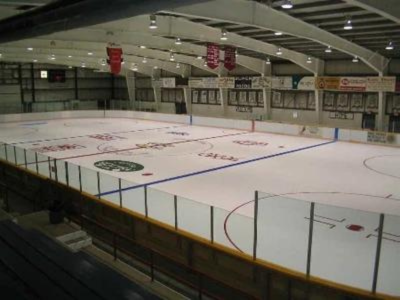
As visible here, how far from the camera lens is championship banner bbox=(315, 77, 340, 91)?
26405 mm

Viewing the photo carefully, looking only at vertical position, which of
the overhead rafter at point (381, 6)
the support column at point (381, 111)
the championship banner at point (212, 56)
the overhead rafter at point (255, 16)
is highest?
the overhead rafter at point (255, 16)

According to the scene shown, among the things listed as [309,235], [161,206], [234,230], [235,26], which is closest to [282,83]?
[235,26]

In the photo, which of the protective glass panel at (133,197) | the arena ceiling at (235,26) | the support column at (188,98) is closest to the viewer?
the arena ceiling at (235,26)

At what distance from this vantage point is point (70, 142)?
21.3m

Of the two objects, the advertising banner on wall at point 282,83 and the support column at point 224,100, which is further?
the support column at point 224,100

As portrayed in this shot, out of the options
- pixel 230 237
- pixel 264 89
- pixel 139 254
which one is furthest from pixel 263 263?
pixel 264 89

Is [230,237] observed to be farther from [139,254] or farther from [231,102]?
[231,102]

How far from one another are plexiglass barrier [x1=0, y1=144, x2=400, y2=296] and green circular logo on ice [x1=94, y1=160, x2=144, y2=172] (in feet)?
22.7

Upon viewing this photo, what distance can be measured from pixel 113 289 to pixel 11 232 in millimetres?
2398

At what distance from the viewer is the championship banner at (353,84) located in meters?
24.8

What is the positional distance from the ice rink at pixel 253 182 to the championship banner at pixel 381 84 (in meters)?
4.85

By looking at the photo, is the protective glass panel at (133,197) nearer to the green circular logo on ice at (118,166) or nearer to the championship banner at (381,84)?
the green circular logo on ice at (118,166)

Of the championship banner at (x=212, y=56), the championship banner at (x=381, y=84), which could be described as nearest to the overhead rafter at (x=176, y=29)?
the championship banner at (x=212, y=56)

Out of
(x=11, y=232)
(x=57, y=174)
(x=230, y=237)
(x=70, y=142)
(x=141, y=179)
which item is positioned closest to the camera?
(x=11, y=232)
